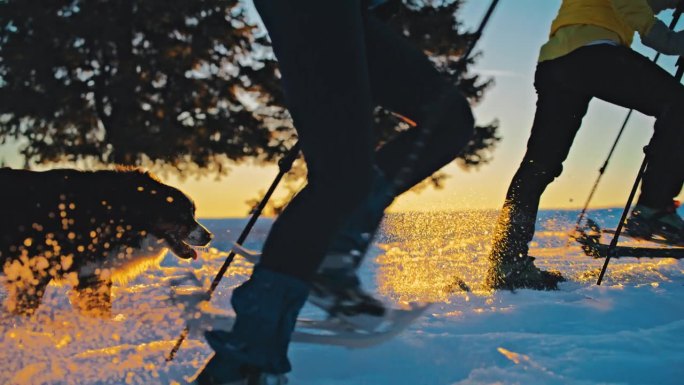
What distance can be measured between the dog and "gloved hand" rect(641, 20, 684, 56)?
309 cm

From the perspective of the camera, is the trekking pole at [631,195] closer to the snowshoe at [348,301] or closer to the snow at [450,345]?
the snow at [450,345]

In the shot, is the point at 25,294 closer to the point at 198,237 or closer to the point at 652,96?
the point at 198,237

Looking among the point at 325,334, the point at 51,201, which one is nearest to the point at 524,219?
the point at 325,334

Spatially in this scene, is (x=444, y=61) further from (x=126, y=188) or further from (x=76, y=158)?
(x=126, y=188)

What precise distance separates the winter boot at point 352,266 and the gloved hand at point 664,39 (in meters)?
2.34

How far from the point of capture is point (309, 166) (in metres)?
1.51

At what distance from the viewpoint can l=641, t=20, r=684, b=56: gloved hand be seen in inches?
128

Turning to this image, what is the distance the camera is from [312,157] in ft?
4.86

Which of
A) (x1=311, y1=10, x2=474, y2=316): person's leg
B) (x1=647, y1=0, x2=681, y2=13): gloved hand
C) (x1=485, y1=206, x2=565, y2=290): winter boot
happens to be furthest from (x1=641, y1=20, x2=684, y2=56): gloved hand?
(x1=311, y1=10, x2=474, y2=316): person's leg

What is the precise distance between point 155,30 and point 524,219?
1332cm

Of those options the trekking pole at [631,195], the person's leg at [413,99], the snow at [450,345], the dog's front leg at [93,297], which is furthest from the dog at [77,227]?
the trekking pole at [631,195]

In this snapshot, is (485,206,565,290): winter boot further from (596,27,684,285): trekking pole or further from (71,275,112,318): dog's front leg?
(71,275,112,318): dog's front leg

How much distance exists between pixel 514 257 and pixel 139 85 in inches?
517

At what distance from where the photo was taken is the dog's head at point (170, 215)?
418cm
